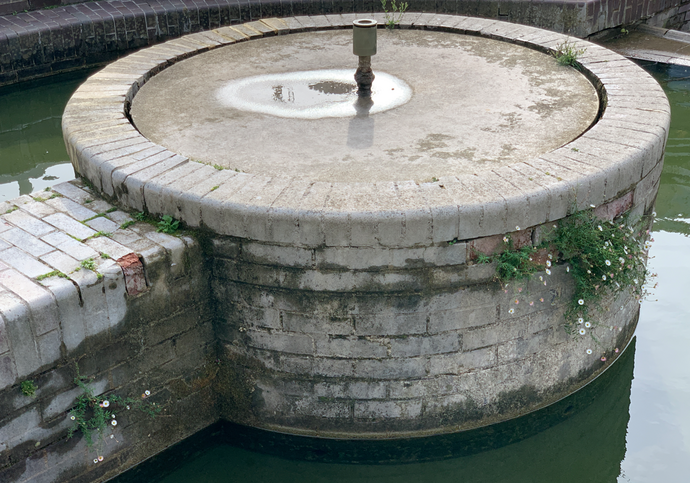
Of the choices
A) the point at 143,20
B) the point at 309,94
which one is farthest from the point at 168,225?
the point at 143,20

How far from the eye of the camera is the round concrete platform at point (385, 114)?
451 cm

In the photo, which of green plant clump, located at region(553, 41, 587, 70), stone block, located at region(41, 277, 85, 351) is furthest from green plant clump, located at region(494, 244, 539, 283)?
green plant clump, located at region(553, 41, 587, 70)

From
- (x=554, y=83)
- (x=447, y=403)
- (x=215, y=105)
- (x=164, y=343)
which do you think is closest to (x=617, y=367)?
(x=447, y=403)

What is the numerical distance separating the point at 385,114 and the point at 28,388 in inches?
116

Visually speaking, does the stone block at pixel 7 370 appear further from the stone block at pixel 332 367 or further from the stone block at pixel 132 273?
the stone block at pixel 332 367

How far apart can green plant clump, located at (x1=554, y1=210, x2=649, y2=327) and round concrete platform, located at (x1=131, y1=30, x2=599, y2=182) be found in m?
0.64

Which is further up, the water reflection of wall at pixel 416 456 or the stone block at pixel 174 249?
the stone block at pixel 174 249

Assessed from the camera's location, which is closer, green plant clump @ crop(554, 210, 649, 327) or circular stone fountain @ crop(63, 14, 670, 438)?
circular stone fountain @ crop(63, 14, 670, 438)

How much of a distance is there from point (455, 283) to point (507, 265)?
284 mm

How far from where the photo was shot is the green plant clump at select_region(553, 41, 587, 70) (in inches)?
235

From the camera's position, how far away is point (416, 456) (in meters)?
4.29

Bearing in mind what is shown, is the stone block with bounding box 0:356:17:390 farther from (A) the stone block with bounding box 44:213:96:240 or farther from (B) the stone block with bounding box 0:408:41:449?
(A) the stone block with bounding box 44:213:96:240

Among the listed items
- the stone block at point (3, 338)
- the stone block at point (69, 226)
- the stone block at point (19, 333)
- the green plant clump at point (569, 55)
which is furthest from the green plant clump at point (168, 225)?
the green plant clump at point (569, 55)

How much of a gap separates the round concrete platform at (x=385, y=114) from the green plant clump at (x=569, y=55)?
63 millimetres
